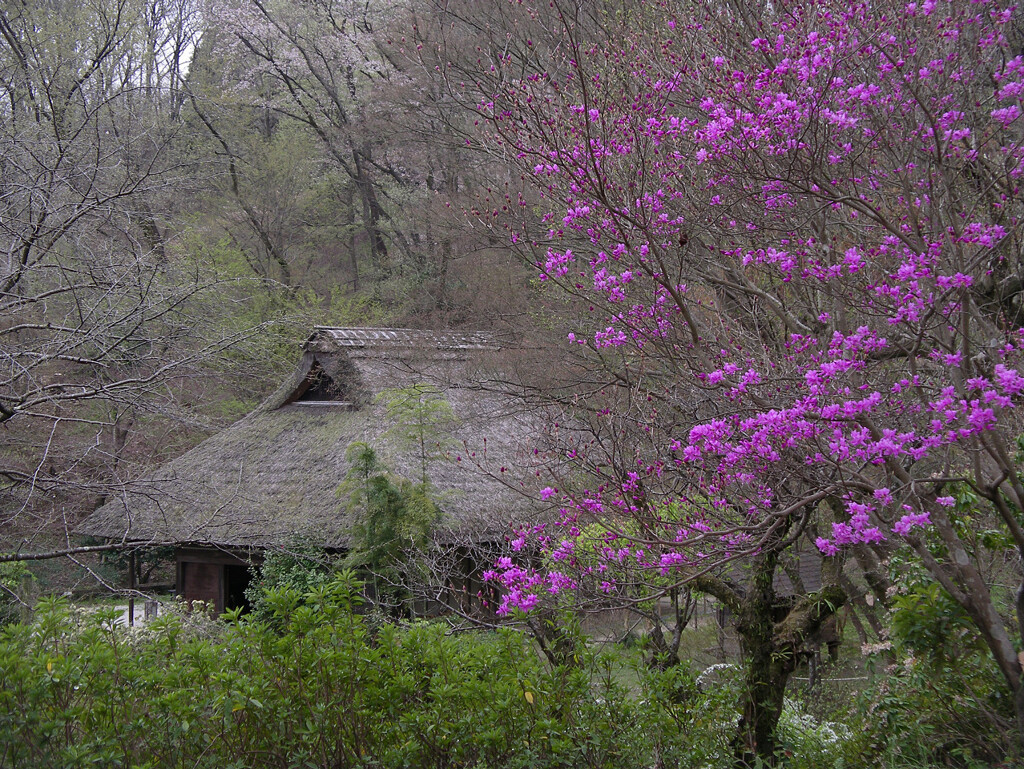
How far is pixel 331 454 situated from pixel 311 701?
33.4ft

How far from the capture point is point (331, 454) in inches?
518

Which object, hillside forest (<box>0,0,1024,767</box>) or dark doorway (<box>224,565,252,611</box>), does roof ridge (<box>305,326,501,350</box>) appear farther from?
hillside forest (<box>0,0,1024,767</box>)

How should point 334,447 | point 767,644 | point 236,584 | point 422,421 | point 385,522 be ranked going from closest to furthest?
point 767,644 → point 385,522 → point 422,421 → point 334,447 → point 236,584

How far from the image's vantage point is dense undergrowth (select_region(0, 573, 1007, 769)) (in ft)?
9.66

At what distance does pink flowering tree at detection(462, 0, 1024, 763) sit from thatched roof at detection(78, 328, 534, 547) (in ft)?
18.6

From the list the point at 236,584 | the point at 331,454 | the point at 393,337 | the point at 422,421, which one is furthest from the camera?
the point at 393,337

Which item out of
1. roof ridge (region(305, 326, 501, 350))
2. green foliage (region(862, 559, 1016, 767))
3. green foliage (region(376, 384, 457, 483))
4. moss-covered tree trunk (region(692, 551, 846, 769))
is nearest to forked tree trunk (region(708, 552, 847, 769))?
moss-covered tree trunk (region(692, 551, 846, 769))

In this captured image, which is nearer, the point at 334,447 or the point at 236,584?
the point at 334,447

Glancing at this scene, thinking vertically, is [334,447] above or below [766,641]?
above

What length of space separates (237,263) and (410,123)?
4.50m

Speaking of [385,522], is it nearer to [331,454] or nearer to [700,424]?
[331,454]

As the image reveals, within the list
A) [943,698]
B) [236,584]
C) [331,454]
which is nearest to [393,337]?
[331,454]

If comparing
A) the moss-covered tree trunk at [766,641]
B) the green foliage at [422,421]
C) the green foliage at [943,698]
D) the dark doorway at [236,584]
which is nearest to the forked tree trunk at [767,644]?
the moss-covered tree trunk at [766,641]

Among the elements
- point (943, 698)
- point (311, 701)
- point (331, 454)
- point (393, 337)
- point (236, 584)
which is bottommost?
point (943, 698)
